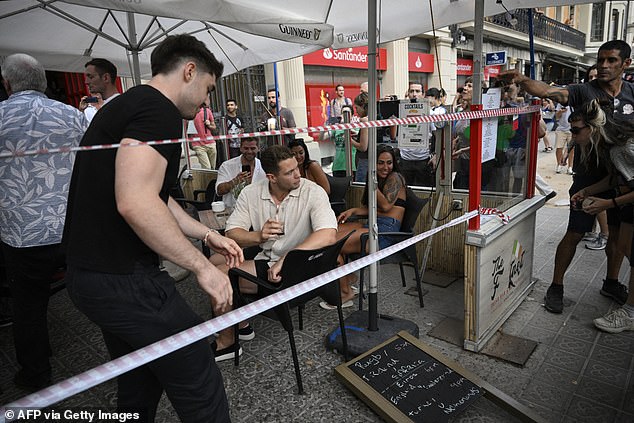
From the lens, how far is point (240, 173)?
172 inches

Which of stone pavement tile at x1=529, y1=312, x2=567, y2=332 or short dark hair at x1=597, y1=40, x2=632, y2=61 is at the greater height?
short dark hair at x1=597, y1=40, x2=632, y2=61

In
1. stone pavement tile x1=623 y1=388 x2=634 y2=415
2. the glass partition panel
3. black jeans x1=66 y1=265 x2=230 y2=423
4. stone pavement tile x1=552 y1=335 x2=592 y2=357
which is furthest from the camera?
the glass partition panel

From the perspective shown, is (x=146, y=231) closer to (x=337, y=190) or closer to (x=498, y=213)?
(x=498, y=213)

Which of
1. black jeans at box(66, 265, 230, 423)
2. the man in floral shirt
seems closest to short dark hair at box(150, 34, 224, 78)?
black jeans at box(66, 265, 230, 423)

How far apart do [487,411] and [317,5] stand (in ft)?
12.7

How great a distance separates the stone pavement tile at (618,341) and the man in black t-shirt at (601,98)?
0.41 m

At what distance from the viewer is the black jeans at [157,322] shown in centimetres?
147

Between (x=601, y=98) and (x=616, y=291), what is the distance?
5.31 feet

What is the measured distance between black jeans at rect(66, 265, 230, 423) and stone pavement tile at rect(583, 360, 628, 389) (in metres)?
2.29

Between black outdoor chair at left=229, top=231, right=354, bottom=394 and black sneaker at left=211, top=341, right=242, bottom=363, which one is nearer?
black outdoor chair at left=229, top=231, right=354, bottom=394

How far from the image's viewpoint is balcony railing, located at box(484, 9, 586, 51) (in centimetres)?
2175

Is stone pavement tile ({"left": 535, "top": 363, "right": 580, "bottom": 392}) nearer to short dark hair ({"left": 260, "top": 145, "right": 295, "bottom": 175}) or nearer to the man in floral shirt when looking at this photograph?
short dark hair ({"left": 260, "top": 145, "right": 295, "bottom": 175})

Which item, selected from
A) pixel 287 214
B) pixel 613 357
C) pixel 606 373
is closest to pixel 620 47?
pixel 613 357

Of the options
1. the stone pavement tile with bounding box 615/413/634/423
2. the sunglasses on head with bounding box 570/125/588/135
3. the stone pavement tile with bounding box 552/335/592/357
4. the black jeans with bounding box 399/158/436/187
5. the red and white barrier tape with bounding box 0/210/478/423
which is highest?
the sunglasses on head with bounding box 570/125/588/135
